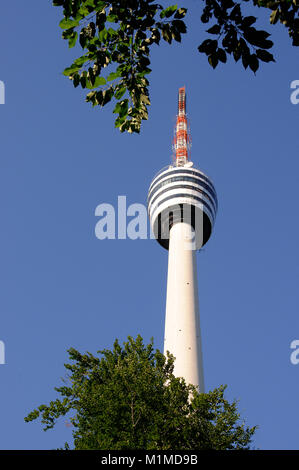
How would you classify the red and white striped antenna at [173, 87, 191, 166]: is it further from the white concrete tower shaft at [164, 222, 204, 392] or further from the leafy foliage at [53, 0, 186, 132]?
the leafy foliage at [53, 0, 186, 132]

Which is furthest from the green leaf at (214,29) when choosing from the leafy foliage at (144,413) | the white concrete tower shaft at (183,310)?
the white concrete tower shaft at (183,310)

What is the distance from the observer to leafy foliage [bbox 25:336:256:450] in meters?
26.0

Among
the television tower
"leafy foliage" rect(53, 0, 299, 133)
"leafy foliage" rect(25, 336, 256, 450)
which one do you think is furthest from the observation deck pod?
"leafy foliage" rect(53, 0, 299, 133)

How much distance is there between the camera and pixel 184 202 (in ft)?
269

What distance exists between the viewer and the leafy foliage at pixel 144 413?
25984 mm

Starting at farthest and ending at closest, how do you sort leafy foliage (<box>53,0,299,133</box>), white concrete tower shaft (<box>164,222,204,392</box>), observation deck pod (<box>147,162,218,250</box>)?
observation deck pod (<box>147,162,218,250</box>)
white concrete tower shaft (<box>164,222,204,392</box>)
leafy foliage (<box>53,0,299,133</box>)

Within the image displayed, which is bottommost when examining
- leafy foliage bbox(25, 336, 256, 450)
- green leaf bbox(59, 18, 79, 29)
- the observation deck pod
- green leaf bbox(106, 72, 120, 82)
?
leafy foliage bbox(25, 336, 256, 450)

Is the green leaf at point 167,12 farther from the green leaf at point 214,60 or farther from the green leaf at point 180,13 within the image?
the green leaf at point 214,60

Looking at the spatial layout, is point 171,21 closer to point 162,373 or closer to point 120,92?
point 120,92

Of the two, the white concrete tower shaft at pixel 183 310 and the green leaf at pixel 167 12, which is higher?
the white concrete tower shaft at pixel 183 310

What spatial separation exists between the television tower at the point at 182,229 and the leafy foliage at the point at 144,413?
123 ft

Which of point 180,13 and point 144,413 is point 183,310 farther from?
point 180,13
